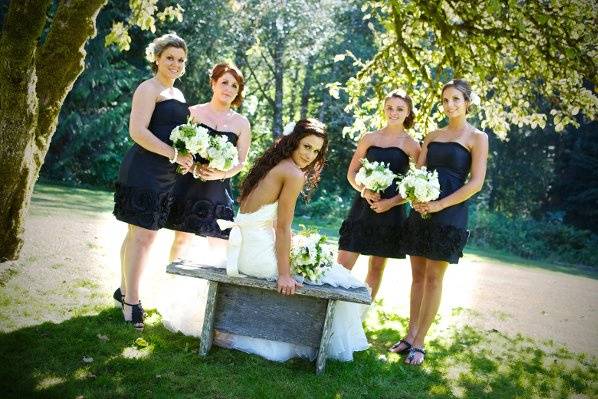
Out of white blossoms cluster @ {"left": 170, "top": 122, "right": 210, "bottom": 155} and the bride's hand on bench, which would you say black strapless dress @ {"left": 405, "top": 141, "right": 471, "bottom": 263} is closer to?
the bride's hand on bench

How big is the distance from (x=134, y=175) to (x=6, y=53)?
1.97 meters

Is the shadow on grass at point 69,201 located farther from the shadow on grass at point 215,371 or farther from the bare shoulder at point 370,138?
the bare shoulder at point 370,138

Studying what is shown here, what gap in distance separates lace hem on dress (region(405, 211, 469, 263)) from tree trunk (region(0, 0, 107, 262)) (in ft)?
14.1

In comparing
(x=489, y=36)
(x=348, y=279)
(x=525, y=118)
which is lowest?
(x=348, y=279)

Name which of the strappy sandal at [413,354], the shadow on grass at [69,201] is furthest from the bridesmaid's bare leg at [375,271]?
the shadow on grass at [69,201]

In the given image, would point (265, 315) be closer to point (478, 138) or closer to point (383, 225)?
point (383, 225)

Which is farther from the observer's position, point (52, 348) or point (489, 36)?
point (489, 36)

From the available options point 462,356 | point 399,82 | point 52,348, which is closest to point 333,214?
point 399,82

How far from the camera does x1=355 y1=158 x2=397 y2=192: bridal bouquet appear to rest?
17.0ft

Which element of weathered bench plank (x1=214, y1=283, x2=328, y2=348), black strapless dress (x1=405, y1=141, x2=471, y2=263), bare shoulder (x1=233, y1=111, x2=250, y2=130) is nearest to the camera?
weathered bench plank (x1=214, y1=283, x2=328, y2=348)

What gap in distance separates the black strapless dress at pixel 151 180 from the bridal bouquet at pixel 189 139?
270 millimetres

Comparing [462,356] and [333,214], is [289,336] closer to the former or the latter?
[462,356]

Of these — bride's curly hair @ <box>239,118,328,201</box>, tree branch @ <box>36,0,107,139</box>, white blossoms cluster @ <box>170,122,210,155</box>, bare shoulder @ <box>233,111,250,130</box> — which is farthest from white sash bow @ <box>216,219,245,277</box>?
tree branch @ <box>36,0,107,139</box>

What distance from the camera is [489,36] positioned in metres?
7.36
